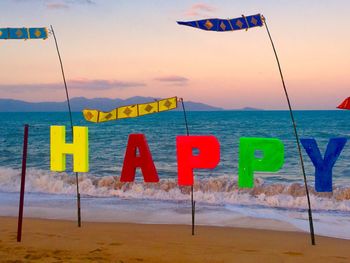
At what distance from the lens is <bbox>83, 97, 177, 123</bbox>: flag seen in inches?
395

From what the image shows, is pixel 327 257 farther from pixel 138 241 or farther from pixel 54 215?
pixel 54 215

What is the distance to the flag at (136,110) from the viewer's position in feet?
32.9

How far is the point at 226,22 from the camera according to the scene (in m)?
9.03

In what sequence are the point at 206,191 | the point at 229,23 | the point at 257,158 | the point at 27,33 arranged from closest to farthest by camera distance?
the point at 229,23, the point at 257,158, the point at 27,33, the point at 206,191

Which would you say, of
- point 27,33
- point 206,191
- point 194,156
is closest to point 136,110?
point 194,156

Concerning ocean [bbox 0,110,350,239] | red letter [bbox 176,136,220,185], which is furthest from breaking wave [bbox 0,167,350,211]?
red letter [bbox 176,136,220,185]

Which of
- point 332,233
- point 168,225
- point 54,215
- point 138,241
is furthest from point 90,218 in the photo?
point 332,233

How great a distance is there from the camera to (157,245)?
30.8 ft

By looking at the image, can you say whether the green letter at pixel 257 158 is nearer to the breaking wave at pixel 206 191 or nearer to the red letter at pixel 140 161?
the red letter at pixel 140 161

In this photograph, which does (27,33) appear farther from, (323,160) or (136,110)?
(323,160)

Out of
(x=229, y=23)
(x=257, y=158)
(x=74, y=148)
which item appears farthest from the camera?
(x=74, y=148)

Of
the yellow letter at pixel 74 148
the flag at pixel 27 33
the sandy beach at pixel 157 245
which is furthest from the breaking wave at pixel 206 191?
the flag at pixel 27 33

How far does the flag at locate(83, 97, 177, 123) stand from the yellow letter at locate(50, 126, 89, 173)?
1.49 ft

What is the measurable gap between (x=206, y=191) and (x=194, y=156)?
1049 centimetres
